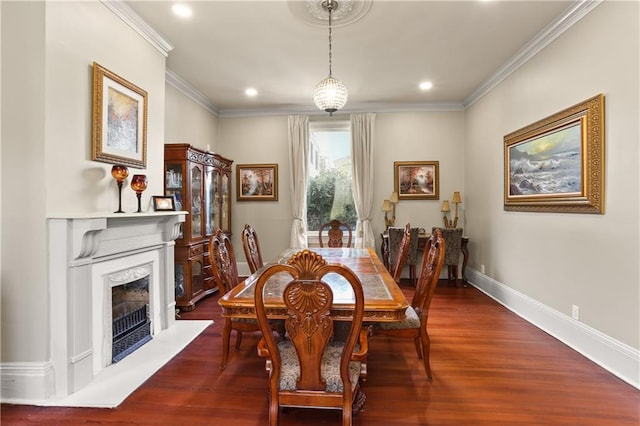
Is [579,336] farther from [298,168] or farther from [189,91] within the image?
[189,91]

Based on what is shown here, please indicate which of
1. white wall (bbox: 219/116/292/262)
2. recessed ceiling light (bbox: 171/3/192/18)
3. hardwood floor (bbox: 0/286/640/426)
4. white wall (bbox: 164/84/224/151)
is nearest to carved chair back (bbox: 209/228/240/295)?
hardwood floor (bbox: 0/286/640/426)

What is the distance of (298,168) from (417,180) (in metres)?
1.99

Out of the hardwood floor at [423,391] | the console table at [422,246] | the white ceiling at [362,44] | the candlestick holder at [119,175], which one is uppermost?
the white ceiling at [362,44]

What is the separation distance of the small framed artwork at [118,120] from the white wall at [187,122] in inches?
45.9

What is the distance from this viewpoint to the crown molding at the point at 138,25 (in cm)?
266

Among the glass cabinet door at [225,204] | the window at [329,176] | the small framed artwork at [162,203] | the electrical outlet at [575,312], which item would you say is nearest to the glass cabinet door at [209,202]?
the glass cabinet door at [225,204]

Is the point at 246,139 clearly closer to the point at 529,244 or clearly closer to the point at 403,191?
the point at 403,191

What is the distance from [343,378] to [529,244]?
9.79 ft

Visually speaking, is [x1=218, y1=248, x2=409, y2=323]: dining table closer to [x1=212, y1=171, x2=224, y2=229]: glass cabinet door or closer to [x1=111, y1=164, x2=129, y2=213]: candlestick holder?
[x1=111, y1=164, x2=129, y2=213]: candlestick holder

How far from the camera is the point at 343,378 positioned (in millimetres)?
1554

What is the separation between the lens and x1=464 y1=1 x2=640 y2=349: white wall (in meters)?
2.34

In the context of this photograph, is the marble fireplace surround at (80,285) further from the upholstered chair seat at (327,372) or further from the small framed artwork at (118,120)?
the upholstered chair seat at (327,372)

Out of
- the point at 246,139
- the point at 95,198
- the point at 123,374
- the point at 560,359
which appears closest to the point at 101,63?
the point at 95,198

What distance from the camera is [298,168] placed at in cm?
554
